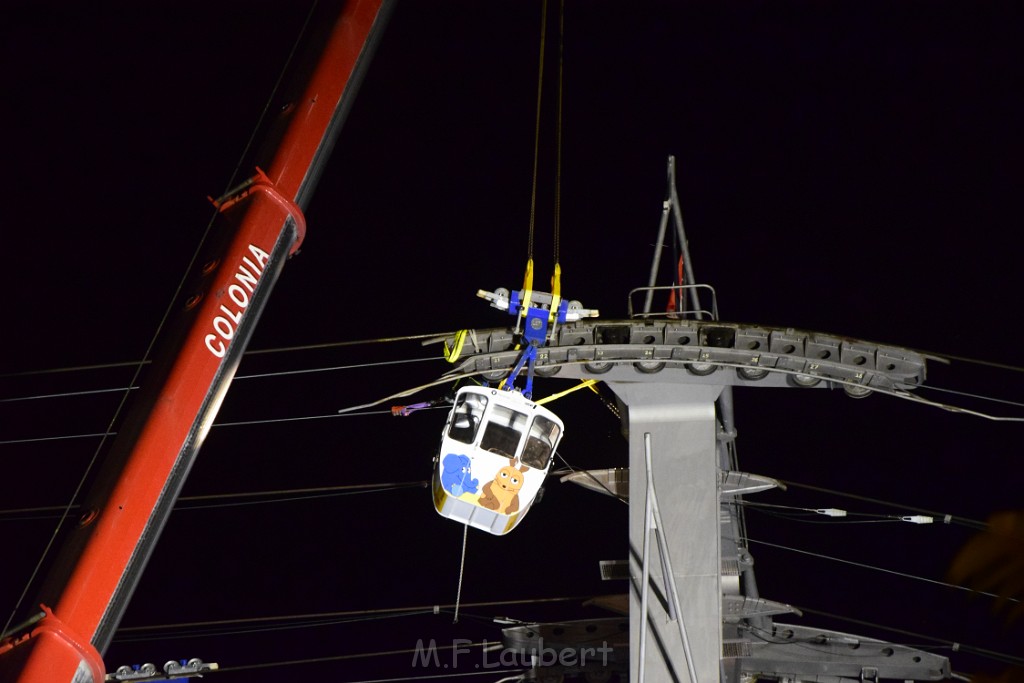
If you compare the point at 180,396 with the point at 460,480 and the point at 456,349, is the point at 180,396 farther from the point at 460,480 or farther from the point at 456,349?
the point at 456,349

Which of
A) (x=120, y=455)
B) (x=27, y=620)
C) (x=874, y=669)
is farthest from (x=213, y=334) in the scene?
(x=874, y=669)

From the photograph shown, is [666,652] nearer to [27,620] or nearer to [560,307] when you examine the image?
[560,307]

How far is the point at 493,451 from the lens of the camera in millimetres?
14227

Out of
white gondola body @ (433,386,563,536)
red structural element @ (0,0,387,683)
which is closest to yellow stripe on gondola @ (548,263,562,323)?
white gondola body @ (433,386,563,536)

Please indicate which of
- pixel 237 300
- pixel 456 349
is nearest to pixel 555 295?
pixel 456 349

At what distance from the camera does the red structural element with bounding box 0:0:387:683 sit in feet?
28.4

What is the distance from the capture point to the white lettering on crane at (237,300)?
A: 10047 mm

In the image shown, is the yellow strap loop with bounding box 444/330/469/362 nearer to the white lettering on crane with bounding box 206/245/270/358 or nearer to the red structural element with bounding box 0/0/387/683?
the red structural element with bounding box 0/0/387/683

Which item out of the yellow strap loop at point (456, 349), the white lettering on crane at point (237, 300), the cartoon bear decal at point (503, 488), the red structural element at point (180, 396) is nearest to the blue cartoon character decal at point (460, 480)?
the cartoon bear decal at point (503, 488)

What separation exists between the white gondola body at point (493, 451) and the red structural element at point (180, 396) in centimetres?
364

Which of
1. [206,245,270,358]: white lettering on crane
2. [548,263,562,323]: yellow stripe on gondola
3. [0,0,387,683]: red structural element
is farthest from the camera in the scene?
[548,263,562,323]: yellow stripe on gondola

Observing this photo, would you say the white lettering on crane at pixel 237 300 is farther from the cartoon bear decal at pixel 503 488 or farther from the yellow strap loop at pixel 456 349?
the cartoon bear decal at pixel 503 488

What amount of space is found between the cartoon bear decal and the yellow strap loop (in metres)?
1.67

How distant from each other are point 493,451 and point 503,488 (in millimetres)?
479
